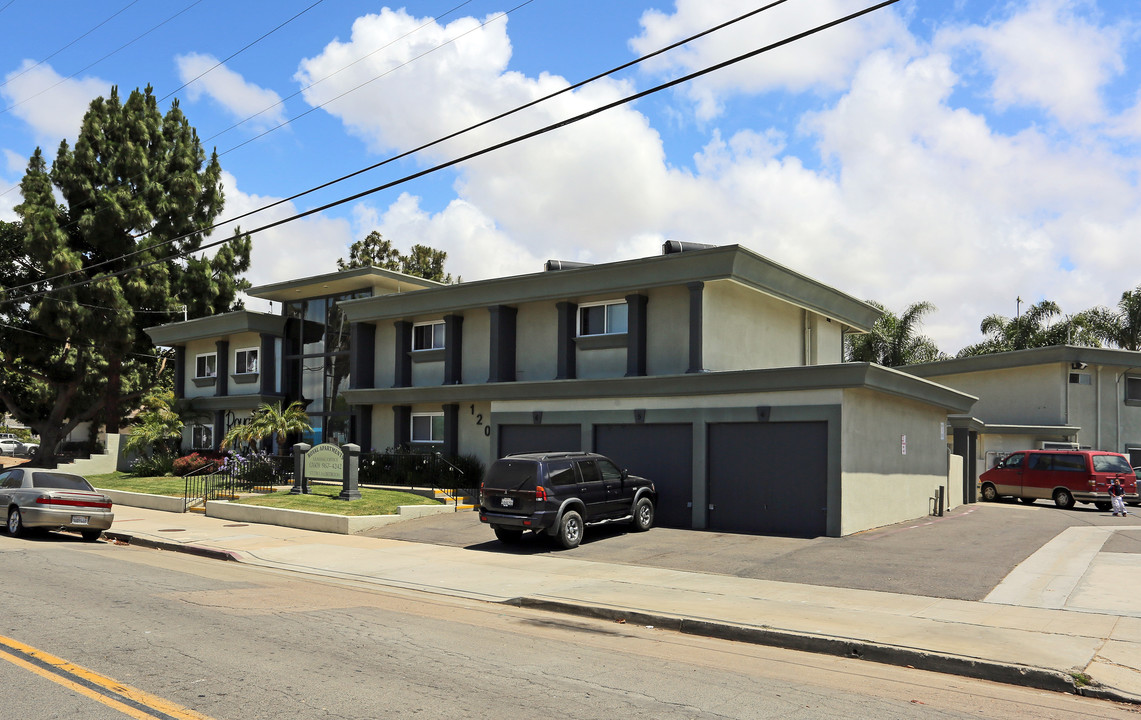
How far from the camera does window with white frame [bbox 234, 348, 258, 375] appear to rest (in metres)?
37.6

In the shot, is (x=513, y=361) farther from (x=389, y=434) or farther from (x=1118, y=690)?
(x=1118, y=690)

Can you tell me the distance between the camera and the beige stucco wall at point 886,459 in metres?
19.7

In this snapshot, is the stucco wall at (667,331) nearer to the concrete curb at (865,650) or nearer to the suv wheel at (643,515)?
the suv wheel at (643,515)

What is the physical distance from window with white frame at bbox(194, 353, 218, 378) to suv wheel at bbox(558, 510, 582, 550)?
86.6ft

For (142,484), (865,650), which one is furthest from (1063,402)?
(142,484)

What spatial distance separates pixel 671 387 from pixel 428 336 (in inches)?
448

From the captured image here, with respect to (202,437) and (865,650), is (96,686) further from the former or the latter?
(202,437)

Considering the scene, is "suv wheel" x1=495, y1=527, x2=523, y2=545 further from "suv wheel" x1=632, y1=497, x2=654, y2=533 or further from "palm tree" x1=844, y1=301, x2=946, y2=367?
"palm tree" x1=844, y1=301, x2=946, y2=367

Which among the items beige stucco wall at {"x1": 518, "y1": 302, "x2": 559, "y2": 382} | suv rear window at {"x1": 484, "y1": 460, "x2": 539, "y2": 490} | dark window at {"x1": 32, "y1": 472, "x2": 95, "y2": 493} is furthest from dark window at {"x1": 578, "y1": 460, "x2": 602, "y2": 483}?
dark window at {"x1": 32, "y1": 472, "x2": 95, "y2": 493}

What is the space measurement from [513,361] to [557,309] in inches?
96.4

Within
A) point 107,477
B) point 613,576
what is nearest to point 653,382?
point 613,576

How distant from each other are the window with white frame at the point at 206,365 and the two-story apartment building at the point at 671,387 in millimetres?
8513

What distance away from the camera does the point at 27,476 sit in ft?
65.7

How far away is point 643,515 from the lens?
66.8 feet
